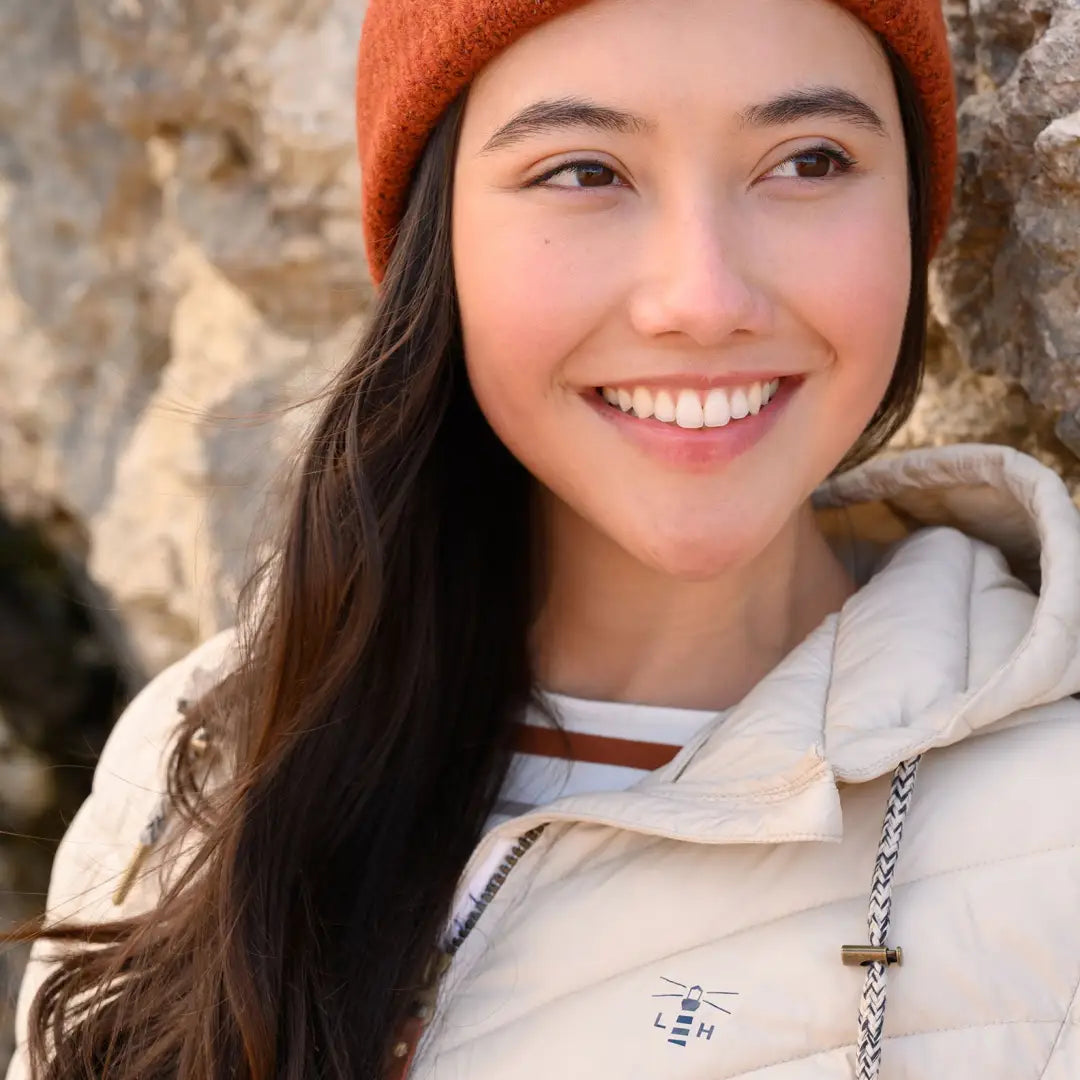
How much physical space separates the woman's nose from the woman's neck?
38 centimetres

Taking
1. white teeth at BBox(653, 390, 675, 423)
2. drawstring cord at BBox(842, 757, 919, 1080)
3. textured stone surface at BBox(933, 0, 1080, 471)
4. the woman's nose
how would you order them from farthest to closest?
textured stone surface at BBox(933, 0, 1080, 471) < white teeth at BBox(653, 390, 675, 423) < the woman's nose < drawstring cord at BBox(842, 757, 919, 1080)

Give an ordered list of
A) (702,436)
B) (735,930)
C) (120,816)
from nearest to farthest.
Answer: (735,930) → (702,436) → (120,816)

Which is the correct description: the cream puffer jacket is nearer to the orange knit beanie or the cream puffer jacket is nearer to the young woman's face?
the young woman's face

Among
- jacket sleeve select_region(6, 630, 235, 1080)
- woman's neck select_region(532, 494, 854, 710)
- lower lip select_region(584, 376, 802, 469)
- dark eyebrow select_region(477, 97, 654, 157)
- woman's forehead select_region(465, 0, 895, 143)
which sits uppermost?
woman's forehead select_region(465, 0, 895, 143)

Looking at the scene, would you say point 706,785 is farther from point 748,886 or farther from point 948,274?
point 948,274

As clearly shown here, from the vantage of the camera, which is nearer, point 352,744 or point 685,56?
point 685,56

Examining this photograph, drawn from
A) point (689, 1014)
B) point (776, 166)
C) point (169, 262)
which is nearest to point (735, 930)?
point (689, 1014)

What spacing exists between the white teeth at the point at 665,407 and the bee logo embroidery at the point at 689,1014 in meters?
0.51

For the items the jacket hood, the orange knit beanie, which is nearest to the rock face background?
the jacket hood

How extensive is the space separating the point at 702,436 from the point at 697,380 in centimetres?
6

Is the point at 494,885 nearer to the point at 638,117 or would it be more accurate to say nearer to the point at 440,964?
the point at 440,964

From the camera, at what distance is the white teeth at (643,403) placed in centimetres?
115

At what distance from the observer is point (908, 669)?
3.63 ft

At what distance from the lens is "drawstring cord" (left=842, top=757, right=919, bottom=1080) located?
922mm
